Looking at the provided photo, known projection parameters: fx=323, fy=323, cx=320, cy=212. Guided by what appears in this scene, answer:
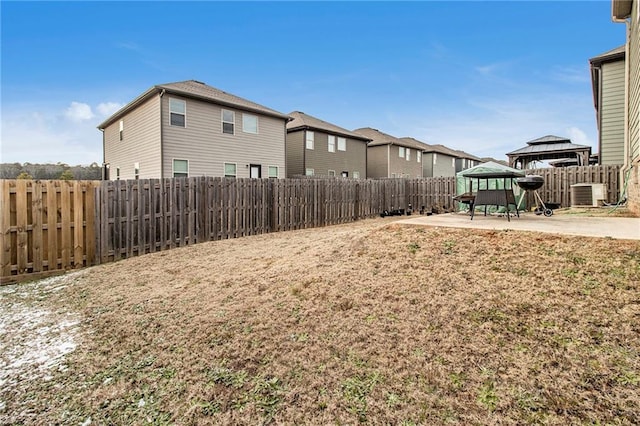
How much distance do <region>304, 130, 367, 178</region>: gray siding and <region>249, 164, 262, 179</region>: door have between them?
451cm

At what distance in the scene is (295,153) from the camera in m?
22.2

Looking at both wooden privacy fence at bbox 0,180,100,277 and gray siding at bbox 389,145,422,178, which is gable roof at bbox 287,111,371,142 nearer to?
gray siding at bbox 389,145,422,178

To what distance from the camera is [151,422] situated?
6.38ft

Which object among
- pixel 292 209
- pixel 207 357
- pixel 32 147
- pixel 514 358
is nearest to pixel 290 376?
pixel 207 357

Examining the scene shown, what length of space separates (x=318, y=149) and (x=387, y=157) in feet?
27.6

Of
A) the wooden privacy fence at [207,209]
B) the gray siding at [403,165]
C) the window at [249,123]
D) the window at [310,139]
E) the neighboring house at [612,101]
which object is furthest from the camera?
the gray siding at [403,165]

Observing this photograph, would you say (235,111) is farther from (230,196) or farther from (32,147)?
(32,147)

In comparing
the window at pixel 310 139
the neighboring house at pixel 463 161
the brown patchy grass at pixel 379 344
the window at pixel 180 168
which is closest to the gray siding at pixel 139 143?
the window at pixel 180 168

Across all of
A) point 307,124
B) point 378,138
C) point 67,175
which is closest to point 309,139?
point 307,124

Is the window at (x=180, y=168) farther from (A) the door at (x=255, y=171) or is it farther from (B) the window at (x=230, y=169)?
(A) the door at (x=255, y=171)

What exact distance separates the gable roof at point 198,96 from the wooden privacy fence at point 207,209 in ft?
25.8

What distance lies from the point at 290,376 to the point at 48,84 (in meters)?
21.0

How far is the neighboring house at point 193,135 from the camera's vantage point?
1439 cm

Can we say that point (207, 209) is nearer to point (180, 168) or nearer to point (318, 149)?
point (180, 168)
